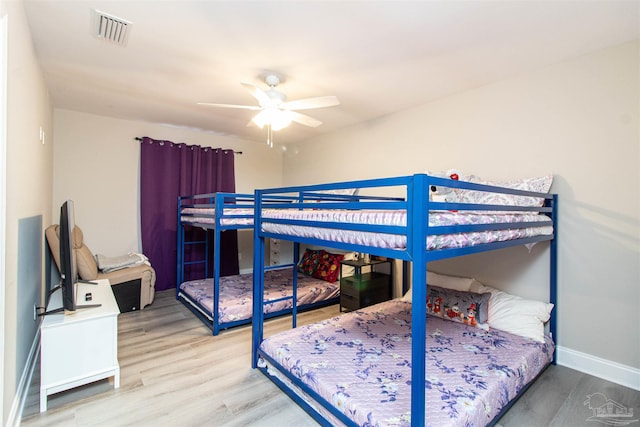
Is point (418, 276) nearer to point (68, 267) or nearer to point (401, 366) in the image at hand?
point (401, 366)

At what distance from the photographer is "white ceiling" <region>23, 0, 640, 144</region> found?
5.84 ft

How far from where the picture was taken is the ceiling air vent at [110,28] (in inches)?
73.6

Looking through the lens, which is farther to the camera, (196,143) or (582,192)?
(196,143)

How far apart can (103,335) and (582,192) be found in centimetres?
357

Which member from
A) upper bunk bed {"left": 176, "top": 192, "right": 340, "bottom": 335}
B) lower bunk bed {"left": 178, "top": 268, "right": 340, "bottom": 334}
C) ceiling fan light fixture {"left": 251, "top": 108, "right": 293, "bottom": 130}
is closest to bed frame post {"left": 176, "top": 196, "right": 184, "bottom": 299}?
upper bunk bed {"left": 176, "top": 192, "right": 340, "bottom": 335}

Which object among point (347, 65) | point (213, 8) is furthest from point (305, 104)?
point (213, 8)

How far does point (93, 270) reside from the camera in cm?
311

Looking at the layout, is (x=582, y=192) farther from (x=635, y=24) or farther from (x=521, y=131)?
(x=635, y=24)

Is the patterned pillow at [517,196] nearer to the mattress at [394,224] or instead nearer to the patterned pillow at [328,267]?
the mattress at [394,224]

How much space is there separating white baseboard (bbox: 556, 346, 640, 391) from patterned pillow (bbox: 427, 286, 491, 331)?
0.62 m

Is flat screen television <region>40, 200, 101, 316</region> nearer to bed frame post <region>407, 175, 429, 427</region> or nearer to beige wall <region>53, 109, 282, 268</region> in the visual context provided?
bed frame post <region>407, 175, 429, 427</region>

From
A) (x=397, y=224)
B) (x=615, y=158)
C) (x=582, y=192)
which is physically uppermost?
(x=615, y=158)

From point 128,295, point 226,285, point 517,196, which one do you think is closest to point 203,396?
point 226,285

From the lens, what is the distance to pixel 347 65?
8.00 feet
